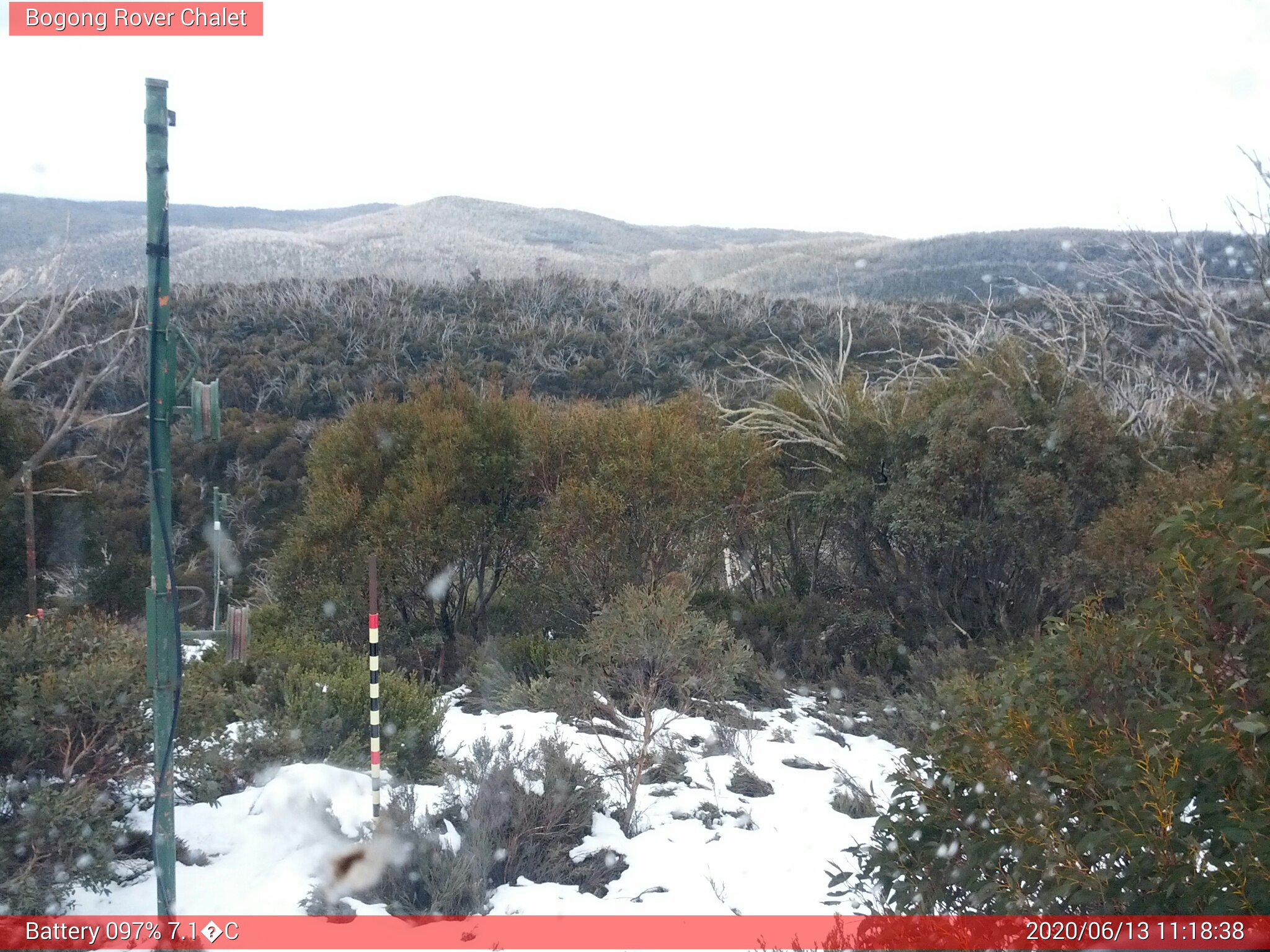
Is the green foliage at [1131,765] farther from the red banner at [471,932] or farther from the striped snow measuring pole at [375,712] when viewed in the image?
the striped snow measuring pole at [375,712]

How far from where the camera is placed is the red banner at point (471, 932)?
11.3ft

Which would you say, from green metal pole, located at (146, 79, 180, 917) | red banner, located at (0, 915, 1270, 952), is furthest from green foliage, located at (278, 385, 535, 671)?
green metal pole, located at (146, 79, 180, 917)

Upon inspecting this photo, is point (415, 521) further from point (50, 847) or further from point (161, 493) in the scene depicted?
point (161, 493)

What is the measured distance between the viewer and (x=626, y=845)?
5.25 meters

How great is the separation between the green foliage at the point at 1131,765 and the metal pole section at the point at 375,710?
276 cm

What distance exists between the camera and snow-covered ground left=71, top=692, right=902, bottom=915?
443 cm

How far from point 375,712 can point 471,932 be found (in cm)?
153

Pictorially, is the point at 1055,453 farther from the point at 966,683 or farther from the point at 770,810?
the point at 966,683

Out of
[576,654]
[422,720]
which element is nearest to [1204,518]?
[422,720]

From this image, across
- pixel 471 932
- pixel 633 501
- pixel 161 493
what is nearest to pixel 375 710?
pixel 471 932

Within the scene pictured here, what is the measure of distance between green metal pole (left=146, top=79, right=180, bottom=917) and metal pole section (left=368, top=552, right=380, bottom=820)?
1.22m

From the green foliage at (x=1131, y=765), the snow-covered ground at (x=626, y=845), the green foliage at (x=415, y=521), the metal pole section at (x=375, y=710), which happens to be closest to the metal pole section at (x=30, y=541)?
the green foliage at (x=415, y=521)

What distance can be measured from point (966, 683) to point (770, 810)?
275 cm

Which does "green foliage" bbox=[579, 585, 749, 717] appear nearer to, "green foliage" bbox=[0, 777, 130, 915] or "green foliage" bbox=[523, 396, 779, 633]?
"green foliage" bbox=[0, 777, 130, 915]
